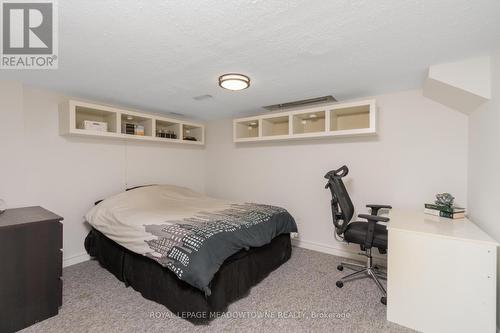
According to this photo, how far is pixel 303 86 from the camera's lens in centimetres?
265

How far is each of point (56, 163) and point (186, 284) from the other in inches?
91.5

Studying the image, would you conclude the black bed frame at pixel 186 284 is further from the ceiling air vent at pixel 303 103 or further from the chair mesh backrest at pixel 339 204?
the ceiling air vent at pixel 303 103

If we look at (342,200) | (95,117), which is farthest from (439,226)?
(95,117)

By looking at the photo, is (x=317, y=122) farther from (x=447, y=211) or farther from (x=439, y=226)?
(x=439, y=226)

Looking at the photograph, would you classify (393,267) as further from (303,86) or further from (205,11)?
(205,11)

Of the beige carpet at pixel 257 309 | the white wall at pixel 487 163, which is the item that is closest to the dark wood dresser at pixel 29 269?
the beige carpet at pixel 257 309

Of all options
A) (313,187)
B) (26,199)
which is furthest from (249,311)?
(26,199)

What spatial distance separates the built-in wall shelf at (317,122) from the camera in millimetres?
2895

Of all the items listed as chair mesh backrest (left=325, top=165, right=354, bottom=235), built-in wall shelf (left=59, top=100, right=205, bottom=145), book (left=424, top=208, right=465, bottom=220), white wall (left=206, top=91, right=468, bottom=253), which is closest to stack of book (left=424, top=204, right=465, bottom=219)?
book (left=424, top=208, right=465, bottom=220)

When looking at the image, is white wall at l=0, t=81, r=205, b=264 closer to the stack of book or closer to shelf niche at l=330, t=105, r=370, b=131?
shelf niche at l=330, t=105, r=370, b=131

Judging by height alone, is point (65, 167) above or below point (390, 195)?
above

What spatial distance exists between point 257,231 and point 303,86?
5.65 ft

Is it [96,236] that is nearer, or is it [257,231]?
[257,231]

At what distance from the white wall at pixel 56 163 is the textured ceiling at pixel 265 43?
0.35m
